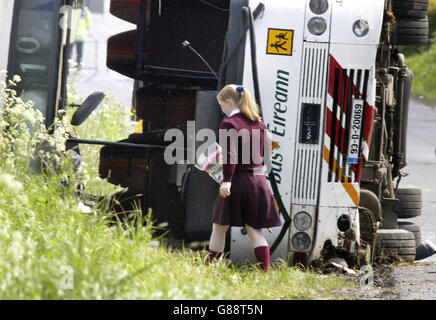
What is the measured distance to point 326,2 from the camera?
21.2 ft

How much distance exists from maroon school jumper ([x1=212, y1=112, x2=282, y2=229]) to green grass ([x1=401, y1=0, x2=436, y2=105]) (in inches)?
635

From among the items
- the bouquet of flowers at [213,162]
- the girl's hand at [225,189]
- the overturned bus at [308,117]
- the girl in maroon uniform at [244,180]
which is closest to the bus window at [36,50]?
the overturned bus at [308,117]

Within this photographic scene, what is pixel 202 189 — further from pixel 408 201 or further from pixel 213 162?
pixel 408 201

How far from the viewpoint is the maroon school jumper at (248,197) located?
6.26 metres

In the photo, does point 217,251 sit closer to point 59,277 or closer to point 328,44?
point 328,44

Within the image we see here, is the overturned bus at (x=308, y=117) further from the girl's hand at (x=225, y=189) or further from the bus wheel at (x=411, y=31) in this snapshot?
the bus wheel at (x=411, y=31)

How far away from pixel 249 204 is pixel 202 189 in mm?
477

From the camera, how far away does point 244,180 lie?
6.28 meters

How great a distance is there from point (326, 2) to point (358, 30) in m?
0.30

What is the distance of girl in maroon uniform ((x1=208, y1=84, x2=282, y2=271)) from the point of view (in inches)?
245

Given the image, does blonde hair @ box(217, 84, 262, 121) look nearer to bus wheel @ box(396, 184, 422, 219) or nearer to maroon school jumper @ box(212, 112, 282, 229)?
maroon school jumper @ box(212, 112, 282, 229)

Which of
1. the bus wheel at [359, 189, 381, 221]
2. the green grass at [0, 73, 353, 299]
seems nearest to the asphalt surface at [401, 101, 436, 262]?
the bus wheel at [359, 189, 381, 221]

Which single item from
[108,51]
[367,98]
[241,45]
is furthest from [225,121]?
[108,51]

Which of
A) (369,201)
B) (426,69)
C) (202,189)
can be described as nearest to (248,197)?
(202,189)
